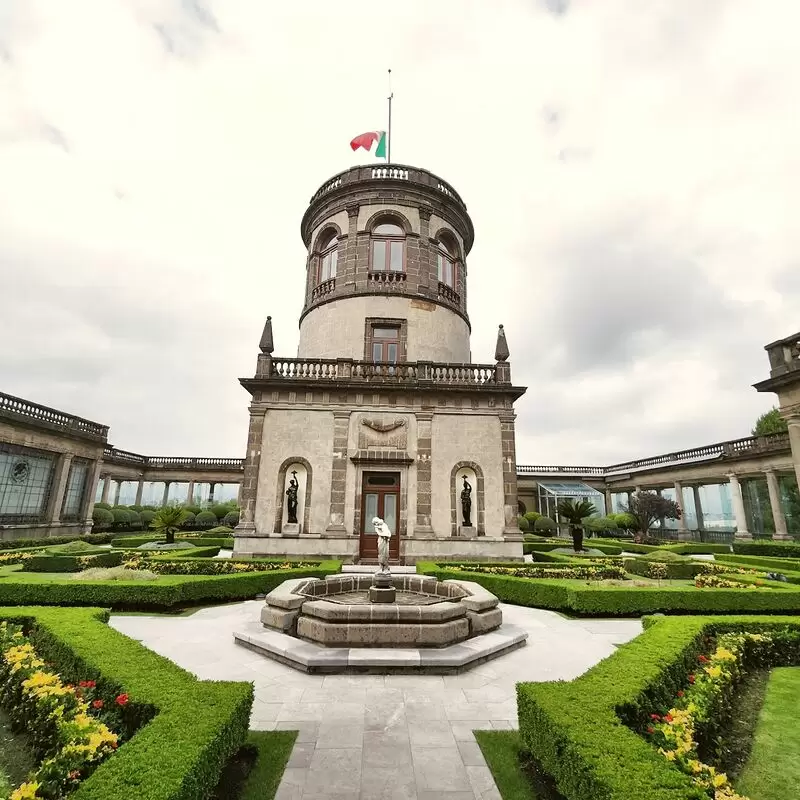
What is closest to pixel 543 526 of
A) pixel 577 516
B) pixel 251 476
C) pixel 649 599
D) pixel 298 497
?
pixel 577 516

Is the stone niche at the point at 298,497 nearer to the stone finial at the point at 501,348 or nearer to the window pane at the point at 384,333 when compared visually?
the window pane at the point at 384,333

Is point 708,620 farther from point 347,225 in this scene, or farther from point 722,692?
→ point 347,225

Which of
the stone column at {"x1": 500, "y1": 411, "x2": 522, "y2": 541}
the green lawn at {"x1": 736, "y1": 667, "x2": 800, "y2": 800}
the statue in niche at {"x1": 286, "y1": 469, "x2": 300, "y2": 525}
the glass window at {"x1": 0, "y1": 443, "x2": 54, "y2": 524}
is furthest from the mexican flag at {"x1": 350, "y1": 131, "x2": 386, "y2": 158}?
the green lawn at {"x1": 736, "y1": 667, "x2": 800, "y2": 800}

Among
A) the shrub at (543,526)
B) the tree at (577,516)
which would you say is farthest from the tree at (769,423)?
the tree at (577,516)

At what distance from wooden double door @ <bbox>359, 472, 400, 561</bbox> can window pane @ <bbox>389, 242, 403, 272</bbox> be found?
11607 mm

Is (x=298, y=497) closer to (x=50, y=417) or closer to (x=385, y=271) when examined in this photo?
(x=385, y=271)

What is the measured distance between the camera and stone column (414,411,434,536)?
1873 cm

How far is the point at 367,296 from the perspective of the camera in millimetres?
23000

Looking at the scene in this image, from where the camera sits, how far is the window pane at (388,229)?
24.3 m

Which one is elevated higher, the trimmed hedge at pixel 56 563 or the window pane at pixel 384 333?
the window pane at pixel 384 333

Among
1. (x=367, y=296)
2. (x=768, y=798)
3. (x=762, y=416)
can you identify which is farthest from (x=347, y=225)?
(x=762, y=416)

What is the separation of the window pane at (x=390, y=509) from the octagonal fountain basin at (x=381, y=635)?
9523mm

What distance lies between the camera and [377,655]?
7535 mm

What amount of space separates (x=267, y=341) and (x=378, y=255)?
821 cm
